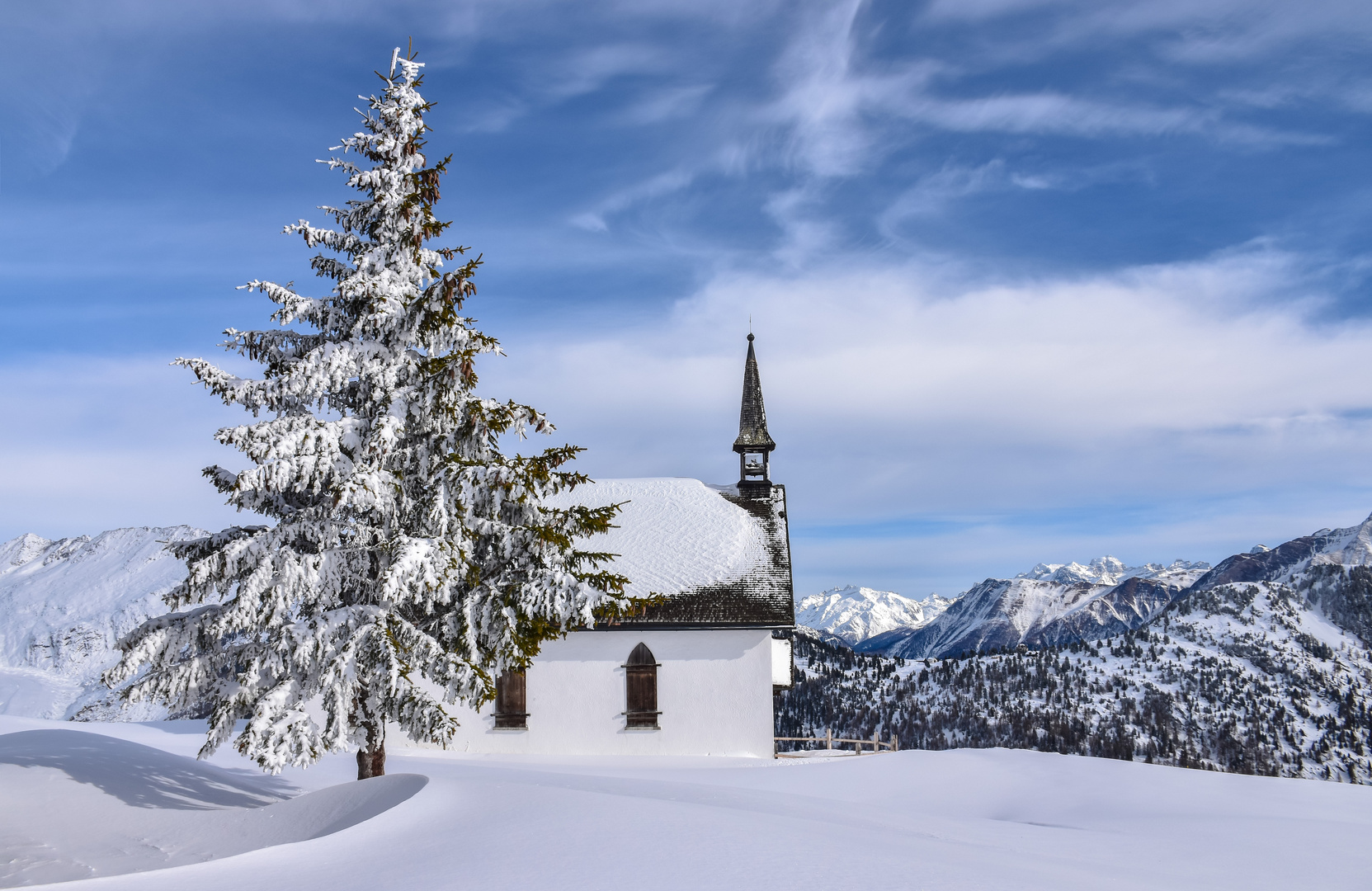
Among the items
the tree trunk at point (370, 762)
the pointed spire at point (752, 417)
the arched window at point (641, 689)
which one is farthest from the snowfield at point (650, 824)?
the pointed spire at point (752, 417)

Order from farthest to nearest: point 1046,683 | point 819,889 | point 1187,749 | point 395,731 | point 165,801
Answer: point 1046,683 < point 1187,749 < point 395,731 < point 165,801 < point 819,889

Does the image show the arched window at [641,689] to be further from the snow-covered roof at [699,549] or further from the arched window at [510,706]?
the arched window at [510,706]

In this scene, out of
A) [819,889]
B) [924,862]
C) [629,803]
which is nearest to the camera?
[819,889]

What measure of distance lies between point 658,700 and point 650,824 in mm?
16884

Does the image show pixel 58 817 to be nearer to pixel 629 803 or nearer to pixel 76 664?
pixel 629 803

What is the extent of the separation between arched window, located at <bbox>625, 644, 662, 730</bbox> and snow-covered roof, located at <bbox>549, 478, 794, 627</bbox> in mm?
1111

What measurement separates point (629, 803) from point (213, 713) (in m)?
7.46

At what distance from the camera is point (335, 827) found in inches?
460

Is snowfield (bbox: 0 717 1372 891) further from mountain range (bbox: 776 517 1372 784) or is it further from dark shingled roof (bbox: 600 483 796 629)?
mountain range (bbox: 776 517 1372 784)

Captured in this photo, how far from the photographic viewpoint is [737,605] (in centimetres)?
2706

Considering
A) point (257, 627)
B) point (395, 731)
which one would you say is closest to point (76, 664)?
point (395, 731)

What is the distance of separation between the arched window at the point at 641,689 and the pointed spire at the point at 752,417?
37.8 ft

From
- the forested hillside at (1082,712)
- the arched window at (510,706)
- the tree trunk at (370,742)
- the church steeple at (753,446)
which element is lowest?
the forested hillside at (1082,712)

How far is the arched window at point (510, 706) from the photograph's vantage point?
26.1m
